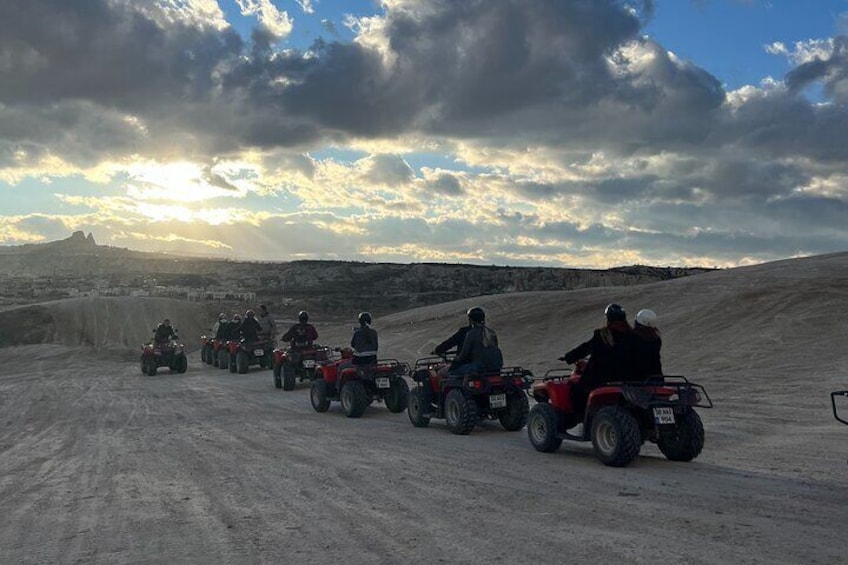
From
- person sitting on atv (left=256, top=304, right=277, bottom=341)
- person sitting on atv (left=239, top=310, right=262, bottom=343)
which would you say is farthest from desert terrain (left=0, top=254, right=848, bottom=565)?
person sitting on atv (left=256, top=304, right=277, bottom=341)

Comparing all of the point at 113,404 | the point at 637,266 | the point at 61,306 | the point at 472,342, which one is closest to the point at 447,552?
the point at 472,342

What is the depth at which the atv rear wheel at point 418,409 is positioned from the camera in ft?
38.1

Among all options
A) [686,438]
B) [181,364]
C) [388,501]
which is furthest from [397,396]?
[181,364]

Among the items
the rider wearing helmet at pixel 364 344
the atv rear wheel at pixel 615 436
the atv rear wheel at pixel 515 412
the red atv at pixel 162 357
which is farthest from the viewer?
the red atv at pixel 162 357

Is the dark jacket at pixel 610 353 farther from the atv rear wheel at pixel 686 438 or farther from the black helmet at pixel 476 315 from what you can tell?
the black helmet at pixel 476 315

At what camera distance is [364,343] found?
13.5 m

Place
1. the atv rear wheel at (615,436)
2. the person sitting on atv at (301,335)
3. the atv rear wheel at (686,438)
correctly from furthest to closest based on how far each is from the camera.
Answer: the person sitting on atv at (301,335) < the atv rear wheel at (686,438) < the atv rear wheel at (615,436)

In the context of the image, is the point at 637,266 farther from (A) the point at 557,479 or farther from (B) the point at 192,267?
(B) the point at 192,267

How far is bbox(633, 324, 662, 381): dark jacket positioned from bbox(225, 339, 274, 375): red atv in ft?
59.4

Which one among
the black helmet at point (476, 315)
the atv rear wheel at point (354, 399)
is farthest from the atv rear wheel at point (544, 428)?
the atv rear wheel at point (354, 399)

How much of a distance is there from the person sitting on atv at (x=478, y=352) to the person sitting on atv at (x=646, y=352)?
2.68 metres

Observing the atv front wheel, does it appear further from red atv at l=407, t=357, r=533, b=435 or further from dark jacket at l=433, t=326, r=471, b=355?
dark jacket at l=433, t=326, r=471, b=355

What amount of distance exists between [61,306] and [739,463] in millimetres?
45618

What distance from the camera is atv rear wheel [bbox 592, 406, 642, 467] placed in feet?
25.8
